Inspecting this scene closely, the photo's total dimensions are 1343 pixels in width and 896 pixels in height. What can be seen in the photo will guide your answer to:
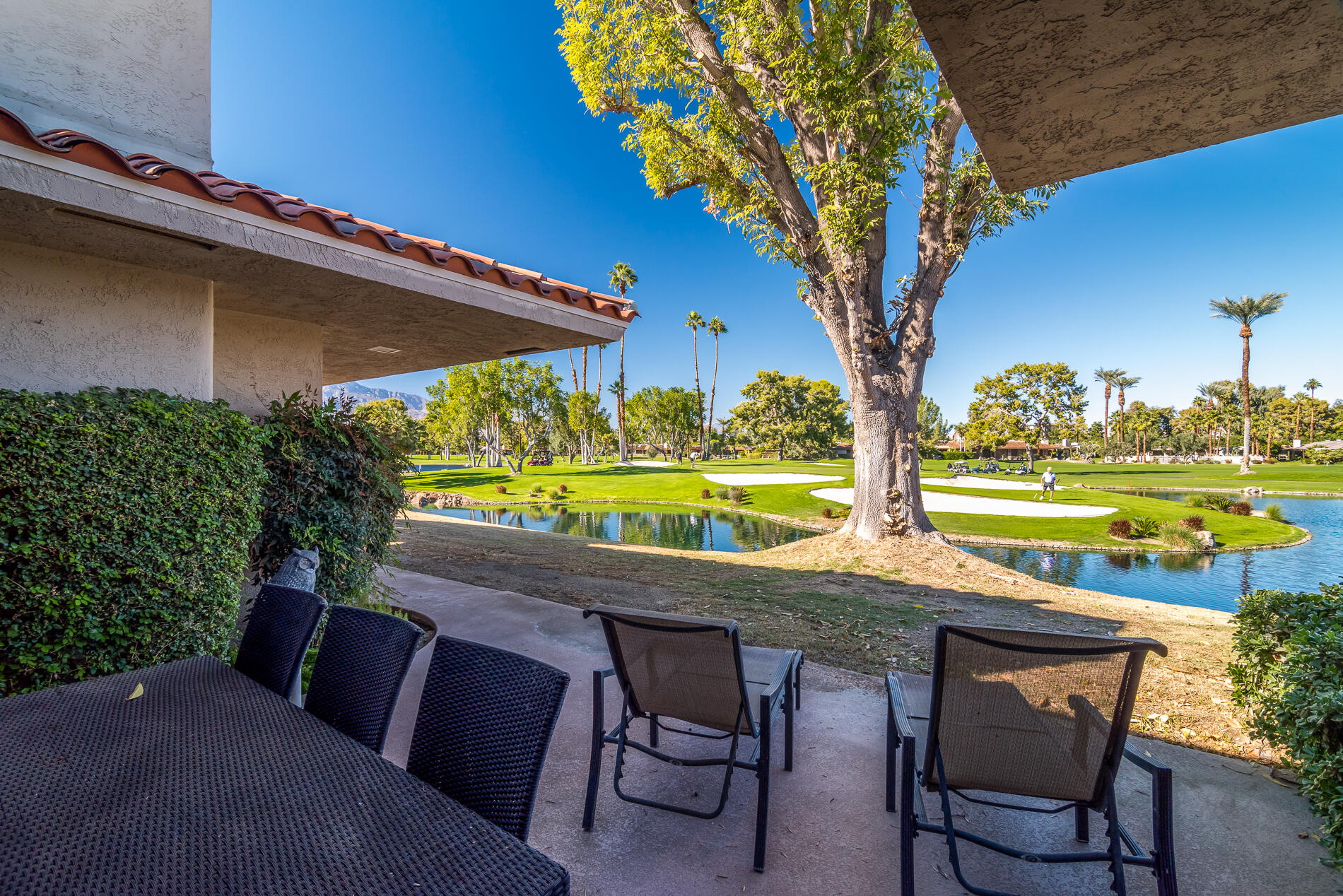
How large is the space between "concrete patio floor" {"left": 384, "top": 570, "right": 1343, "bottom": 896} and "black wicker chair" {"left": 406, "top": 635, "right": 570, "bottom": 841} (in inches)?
33.3

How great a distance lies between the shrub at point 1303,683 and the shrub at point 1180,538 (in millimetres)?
15219

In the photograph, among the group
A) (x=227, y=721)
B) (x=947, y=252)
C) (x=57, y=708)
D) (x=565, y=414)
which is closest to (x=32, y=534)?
(x=57, y=708)

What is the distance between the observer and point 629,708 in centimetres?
244

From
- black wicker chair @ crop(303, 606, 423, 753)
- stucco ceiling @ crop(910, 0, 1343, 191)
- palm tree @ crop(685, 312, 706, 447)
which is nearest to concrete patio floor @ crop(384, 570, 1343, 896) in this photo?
black wicker chair @ crop(303, 606, 423, 753)

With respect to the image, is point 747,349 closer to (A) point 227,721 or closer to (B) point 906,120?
(B) point 906,120

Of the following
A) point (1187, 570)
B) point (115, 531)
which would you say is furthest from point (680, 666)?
point (1187, 570)

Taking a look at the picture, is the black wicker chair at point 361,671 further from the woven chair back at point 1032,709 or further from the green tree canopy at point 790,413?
the green tree canopy at point 790,413

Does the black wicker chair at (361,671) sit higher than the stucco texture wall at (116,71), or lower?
lower

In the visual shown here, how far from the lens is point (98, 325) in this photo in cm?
337

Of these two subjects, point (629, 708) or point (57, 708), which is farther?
point (629, 708)

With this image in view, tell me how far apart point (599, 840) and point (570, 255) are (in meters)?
49.7

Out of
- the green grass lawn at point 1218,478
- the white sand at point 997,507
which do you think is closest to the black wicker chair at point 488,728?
the white sand at point 997,507

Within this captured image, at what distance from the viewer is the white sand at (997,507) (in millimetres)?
17812

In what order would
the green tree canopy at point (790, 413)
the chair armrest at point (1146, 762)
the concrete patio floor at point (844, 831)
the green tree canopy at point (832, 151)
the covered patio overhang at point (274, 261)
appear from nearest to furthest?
the chair armrest at point (1146, 762), the concrete patio floor at point (844, 831), the covered patio overhang at point (274, 261), the green tree canopy at point (832, 151), the green tree canopy at point (790, 413)
